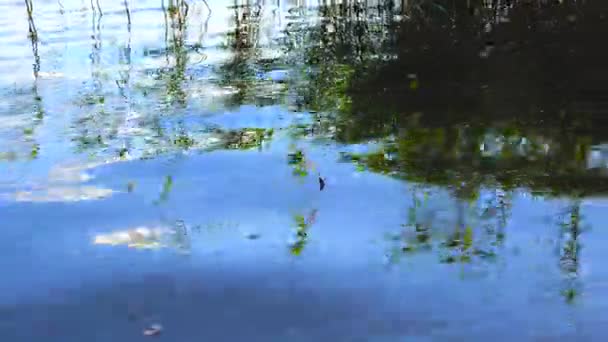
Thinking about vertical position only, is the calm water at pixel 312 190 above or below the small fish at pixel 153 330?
above

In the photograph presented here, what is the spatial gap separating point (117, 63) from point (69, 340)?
384cm

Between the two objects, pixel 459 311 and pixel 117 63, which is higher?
pixel 117 63

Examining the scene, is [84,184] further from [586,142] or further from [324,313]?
[586,142]

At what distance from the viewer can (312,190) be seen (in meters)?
3.19

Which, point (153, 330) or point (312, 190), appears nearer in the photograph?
point (153, 330)

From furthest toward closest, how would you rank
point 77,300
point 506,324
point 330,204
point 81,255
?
point 330,204
point 81,255
point 77,300
point 506,324

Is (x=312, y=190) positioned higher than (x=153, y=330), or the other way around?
(x=312, y=190)

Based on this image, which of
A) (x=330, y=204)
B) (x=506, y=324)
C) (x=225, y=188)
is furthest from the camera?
(x=225, y=188)

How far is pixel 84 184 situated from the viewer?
3.36 m

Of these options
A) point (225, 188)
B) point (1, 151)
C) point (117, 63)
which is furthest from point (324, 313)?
point (117, 63)

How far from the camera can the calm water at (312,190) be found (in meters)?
2.26

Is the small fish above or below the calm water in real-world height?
below

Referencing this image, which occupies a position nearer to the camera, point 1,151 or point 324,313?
point 324,313

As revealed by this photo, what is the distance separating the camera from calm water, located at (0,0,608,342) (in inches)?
89.1
